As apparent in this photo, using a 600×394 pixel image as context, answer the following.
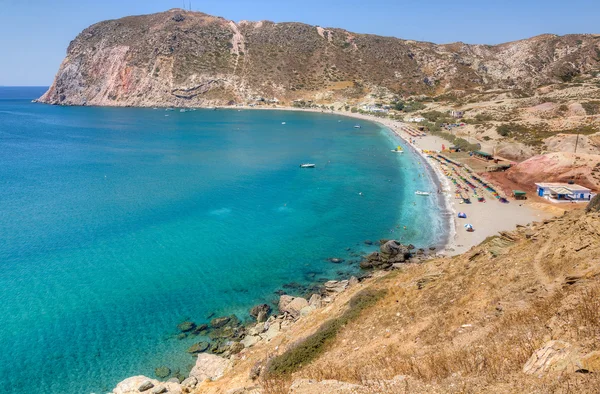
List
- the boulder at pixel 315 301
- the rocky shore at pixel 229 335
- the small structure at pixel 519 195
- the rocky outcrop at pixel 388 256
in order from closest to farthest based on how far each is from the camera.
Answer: the rocky shore at pixel 229 335, the boulder at pixel 315 301, the rocky outcrop at pixel 388 256, the small structure at pixel 519 195

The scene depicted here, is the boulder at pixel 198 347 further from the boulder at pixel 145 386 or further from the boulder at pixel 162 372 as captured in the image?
the boulder at pixel 145 386

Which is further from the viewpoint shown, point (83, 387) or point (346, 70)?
point (346, 70)

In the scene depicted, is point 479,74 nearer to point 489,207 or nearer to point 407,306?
point 489,207

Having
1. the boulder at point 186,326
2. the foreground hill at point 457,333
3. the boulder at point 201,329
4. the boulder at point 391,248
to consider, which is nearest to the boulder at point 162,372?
the foreground hill at point 457,333

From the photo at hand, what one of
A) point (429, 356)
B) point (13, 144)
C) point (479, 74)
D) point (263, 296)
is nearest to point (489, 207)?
point (263, 296)

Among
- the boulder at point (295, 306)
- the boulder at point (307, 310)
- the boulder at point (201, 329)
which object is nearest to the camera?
the boulder at point (201, 329)

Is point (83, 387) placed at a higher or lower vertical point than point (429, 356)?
lower

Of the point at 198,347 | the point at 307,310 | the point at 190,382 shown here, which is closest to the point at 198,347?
the point at 198,347

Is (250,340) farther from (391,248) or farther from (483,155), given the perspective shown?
(483,155)
